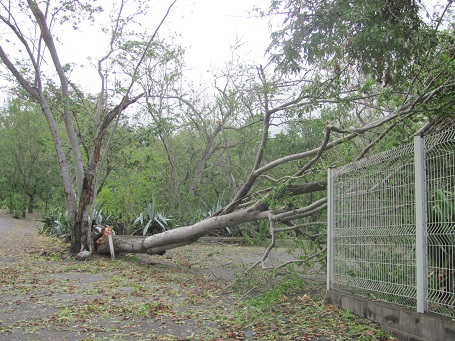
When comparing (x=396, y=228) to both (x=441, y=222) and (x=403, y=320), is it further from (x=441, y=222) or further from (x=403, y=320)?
(x=403, y=320)

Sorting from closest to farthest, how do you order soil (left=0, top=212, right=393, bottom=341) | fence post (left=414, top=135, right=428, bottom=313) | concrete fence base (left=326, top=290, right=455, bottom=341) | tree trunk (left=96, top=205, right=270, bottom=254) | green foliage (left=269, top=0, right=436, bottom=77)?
1. concrete fence base (left=326, top=290, right=455, bottom=341)
2. fence post (left=414, top=135, right=428, bottom=313)
3. soil (left=0, top=212, right=393, bottom=341)
4. green foliage (left=269, top=0, right=436, bottom=77)
5. tree trunk (left=96, top=205, right=270, bottom=254)

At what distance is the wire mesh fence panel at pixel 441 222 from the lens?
3.71 m

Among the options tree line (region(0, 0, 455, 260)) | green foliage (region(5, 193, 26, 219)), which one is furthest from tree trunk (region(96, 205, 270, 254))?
green foliage (region(5, 193, 26, 219))

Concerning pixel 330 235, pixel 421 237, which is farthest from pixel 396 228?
pixel 330 235

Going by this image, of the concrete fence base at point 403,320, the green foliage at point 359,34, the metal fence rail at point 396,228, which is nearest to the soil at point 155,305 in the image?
the concrete fence base at point 403,320

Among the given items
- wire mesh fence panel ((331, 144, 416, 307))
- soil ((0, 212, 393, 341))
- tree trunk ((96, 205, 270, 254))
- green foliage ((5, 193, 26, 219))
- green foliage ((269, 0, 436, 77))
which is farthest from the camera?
green foliage ((5, 193, 26, 219))

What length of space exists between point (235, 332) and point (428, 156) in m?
2.52

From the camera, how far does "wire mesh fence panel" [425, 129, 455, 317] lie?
3.71 m

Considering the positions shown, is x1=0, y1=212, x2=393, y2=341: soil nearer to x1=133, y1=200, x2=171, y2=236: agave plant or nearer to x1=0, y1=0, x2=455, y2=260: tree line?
x1=0, y1=0, x2=455, y2=260: tree line

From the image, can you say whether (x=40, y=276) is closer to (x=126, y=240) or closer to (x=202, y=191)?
(x=126, y=240)

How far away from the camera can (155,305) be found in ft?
19.0

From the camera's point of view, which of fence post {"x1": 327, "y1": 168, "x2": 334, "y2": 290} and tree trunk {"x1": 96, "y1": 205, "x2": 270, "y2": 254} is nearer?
fence post {"x1": 327, "y1": 168, "x2": 334, "y2": 290}

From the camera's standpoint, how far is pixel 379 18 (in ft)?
19.6

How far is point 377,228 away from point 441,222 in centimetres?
105
